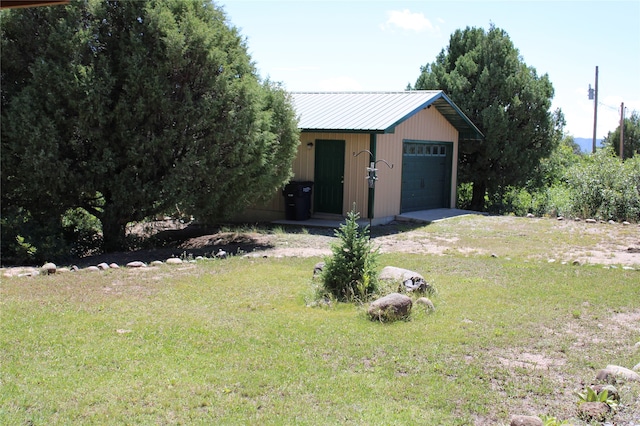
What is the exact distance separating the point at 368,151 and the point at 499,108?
823cm

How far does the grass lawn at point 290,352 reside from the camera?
4395 millimetres

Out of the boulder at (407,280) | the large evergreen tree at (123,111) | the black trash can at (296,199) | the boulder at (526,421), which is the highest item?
the large evergreen tree at (123,111)

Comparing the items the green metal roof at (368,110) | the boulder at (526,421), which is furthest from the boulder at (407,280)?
the green metal roof at (368,110)

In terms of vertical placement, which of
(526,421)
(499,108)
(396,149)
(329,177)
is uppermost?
(499,108)

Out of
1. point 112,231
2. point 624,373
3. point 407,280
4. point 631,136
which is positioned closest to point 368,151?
point 112,231

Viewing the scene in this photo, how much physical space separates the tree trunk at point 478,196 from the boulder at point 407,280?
15057 millimetres

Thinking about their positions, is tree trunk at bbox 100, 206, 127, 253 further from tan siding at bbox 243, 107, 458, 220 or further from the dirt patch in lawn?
tan siding at bbox 243, 107, 458, 220

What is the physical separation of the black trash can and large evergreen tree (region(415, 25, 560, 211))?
776 cm

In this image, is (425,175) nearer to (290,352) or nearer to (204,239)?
(204,239)

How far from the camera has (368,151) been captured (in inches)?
553

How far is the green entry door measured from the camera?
1577 cm

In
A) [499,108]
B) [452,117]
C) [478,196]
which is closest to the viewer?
[452,117]

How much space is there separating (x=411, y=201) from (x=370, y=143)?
3161 millimetres

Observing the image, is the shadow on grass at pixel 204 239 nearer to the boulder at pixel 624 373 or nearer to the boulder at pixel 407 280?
the boulder at pixel 407 280
